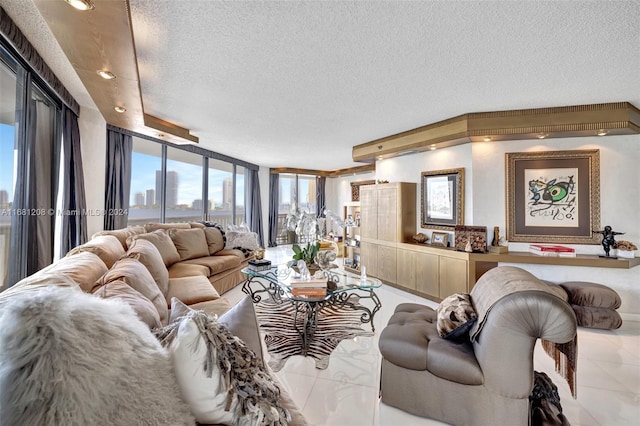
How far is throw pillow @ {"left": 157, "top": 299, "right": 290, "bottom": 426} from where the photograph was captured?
2.70 ft

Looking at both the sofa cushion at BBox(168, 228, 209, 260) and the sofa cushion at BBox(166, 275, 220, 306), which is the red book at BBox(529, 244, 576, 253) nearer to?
the sofa cushion at BBox(166, 275, 220, 306)

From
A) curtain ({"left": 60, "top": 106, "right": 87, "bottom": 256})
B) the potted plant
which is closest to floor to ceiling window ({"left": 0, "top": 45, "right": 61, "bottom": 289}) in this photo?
curtain ({"left": 60, "top": 106, "right": 87, "bottom": 256})

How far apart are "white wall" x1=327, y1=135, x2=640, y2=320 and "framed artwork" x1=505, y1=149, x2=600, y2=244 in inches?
3.0

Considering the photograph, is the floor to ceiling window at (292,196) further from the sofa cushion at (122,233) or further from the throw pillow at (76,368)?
the throw pillow at (76,368)

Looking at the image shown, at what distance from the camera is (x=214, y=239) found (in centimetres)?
450

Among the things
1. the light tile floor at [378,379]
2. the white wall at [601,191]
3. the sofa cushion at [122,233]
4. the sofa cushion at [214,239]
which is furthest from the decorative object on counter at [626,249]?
the sofa cushion at [122,233]

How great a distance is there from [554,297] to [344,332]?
6.17 ft

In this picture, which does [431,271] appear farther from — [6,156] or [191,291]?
[6,156]

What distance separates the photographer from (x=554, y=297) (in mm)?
1361

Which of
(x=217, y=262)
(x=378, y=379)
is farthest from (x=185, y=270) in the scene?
(x=378, y=379)

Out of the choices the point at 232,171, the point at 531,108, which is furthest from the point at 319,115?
the point at 232,171

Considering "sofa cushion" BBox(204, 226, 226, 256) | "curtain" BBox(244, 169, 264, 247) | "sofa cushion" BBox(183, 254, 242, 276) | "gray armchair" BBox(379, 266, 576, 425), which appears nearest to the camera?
"gray armchair" BBox(379, 266, 576, 425)

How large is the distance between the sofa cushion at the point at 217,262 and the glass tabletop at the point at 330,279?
0.73 meters

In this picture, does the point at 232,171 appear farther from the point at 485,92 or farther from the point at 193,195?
the point at 485,92
